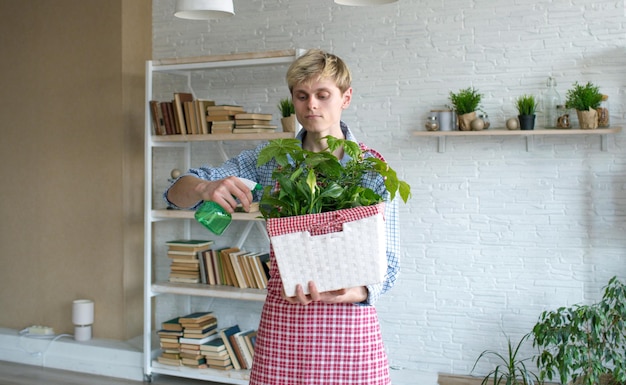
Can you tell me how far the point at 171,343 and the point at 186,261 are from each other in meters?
0.59

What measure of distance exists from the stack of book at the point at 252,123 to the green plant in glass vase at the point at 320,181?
3101mm

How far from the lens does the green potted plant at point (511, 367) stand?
175 inches

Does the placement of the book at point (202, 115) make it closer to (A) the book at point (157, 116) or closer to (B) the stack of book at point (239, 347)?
(A) the book at point (157, 116)

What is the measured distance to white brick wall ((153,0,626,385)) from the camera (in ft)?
14.9

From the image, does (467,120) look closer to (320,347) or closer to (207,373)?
(207,373)

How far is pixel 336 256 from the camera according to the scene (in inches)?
66.4

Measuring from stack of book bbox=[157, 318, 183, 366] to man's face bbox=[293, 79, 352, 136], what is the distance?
11.5 ft

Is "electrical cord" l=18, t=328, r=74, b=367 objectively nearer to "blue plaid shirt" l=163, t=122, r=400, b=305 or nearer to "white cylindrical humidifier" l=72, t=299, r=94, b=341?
"white cylindrical humidifier" l=72, t=299, r=94, b=341

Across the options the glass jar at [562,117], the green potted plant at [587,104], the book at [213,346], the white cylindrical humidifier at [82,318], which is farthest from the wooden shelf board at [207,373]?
the green potted plant at [587,104]

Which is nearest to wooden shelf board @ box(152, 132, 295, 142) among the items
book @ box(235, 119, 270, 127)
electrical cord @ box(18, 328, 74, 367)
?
book @ box(235, 119, 270, 127)

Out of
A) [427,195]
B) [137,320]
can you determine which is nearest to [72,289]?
[137,320]

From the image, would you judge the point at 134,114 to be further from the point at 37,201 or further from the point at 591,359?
the point at 591,359

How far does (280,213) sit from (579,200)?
3.29 m

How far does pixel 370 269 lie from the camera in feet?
5.54
